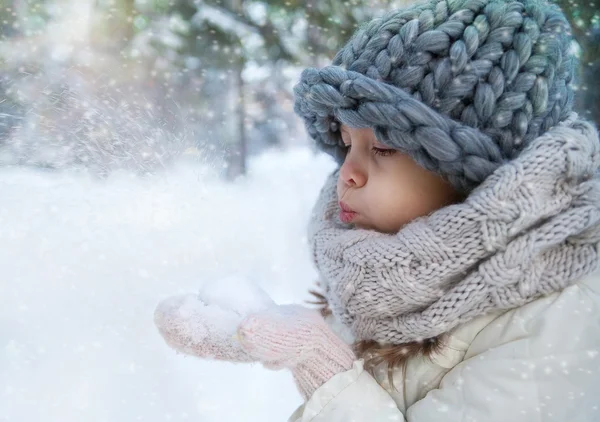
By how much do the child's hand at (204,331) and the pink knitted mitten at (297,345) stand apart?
0.04m

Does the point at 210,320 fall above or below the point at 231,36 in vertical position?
above

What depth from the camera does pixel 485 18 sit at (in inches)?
27.0

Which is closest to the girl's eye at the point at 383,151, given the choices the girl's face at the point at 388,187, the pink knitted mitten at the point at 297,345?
the girl's face at the point at 388,187

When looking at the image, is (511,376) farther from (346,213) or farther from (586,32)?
(586,32)

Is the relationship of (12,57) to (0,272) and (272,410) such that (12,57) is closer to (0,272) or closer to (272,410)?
(0,272)

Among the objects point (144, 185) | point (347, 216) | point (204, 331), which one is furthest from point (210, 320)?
point (144, 185)

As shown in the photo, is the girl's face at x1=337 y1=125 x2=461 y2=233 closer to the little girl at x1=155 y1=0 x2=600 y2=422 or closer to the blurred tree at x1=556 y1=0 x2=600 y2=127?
the little girl at x1=155 y1=0 x2=600 y2=422

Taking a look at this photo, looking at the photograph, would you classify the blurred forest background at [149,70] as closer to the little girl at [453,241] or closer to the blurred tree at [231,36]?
the blurred tree at [231,36]

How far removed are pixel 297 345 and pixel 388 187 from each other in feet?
0.76

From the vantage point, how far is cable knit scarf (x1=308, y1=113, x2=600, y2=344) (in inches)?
24.3

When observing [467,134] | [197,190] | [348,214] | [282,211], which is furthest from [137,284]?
[467,134]

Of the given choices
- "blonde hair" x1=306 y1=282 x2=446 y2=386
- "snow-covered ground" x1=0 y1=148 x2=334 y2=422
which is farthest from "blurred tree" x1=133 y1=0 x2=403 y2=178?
"blonde hair" x1=306 y1=282 x2=446 y2=386

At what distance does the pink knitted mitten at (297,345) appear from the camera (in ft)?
2.19

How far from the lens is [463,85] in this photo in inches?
26.2
